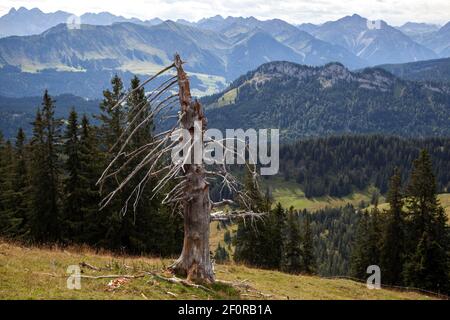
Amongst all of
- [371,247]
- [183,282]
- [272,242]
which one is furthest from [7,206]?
[371,247]

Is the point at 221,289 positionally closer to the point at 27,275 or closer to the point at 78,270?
the point at 78,270

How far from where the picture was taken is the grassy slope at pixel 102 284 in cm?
1396

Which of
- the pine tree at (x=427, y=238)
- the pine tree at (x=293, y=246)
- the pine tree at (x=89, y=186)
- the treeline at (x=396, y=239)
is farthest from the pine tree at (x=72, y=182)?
the pine tree at (x=427, y=238)

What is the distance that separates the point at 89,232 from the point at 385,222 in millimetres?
33490

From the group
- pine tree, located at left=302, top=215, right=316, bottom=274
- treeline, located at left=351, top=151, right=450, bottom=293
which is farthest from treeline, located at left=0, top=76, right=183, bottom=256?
treeline, located at left=351, top=151, right=450, bottom=293

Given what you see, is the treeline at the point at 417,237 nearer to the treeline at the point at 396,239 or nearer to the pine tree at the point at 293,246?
the treeline at the point at 396,239

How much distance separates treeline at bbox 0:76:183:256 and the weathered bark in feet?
71.7

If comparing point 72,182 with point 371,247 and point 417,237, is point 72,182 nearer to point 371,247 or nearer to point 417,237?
point 417,237

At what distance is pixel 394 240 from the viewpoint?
165 ft

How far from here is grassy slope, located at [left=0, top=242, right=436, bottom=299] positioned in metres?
14.0

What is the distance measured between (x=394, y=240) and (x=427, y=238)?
5.83m

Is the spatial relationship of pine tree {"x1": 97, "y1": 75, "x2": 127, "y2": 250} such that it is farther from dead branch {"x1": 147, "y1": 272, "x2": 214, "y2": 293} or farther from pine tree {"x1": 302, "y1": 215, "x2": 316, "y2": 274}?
pine tree {"x1": 302, "y1": 215, "x2": 316, "y2": 274}

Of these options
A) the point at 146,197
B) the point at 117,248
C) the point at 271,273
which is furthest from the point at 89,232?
the point at 271,273

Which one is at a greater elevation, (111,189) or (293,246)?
(111,189)
